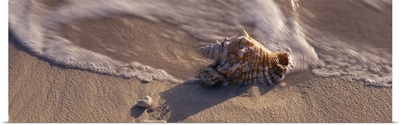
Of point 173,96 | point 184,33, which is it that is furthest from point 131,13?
point 173,96

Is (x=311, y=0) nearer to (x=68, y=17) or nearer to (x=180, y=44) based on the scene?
(x=180, y=44)

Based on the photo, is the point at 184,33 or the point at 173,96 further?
the point at 184,33

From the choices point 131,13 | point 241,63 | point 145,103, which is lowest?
point 145,103

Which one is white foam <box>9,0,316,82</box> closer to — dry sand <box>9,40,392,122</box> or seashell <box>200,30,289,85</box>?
dry sand <box>9,40,392,122</box>

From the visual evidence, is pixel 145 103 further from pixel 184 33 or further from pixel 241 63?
pixel 184 33

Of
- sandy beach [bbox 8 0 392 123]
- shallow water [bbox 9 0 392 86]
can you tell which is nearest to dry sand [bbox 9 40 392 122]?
sandy beach [bbox 8 0 392 123]

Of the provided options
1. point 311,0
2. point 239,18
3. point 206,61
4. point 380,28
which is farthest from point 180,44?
point 380,28
